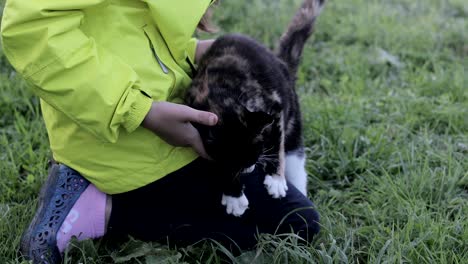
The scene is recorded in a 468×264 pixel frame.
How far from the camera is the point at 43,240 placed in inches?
87.4

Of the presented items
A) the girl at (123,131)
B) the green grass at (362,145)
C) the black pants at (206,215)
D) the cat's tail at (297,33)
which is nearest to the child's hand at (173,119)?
the girl at (123,131)

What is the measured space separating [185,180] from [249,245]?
408 millimetres

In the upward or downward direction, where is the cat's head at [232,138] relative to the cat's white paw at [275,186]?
upward

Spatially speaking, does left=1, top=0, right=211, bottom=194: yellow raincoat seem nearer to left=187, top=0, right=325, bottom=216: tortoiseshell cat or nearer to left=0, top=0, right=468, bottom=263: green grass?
left=187, top=0, right=325, bottom=216: tortoiseshell cat

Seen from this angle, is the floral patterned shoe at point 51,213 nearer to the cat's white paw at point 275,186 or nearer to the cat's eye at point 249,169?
the cat's eye at point 249,169

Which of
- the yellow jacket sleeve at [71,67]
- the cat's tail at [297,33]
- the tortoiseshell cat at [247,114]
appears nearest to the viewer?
the yellow jacket sleeve at [71,67]

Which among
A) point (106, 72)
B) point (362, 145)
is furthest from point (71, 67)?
point (362, 145)

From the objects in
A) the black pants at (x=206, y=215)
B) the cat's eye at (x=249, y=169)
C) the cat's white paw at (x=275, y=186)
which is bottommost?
the black pants at (x=206, y=215)

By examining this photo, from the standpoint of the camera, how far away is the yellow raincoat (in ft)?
6.13

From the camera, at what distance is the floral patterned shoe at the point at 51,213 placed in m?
2.21

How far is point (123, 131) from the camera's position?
220 centimetres

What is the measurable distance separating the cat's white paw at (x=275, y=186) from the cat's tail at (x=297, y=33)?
0.77 m

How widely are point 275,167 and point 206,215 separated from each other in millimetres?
367

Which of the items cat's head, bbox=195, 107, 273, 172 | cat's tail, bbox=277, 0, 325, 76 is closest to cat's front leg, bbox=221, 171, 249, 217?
cat's head, bbox=195, 107, 273, 172
